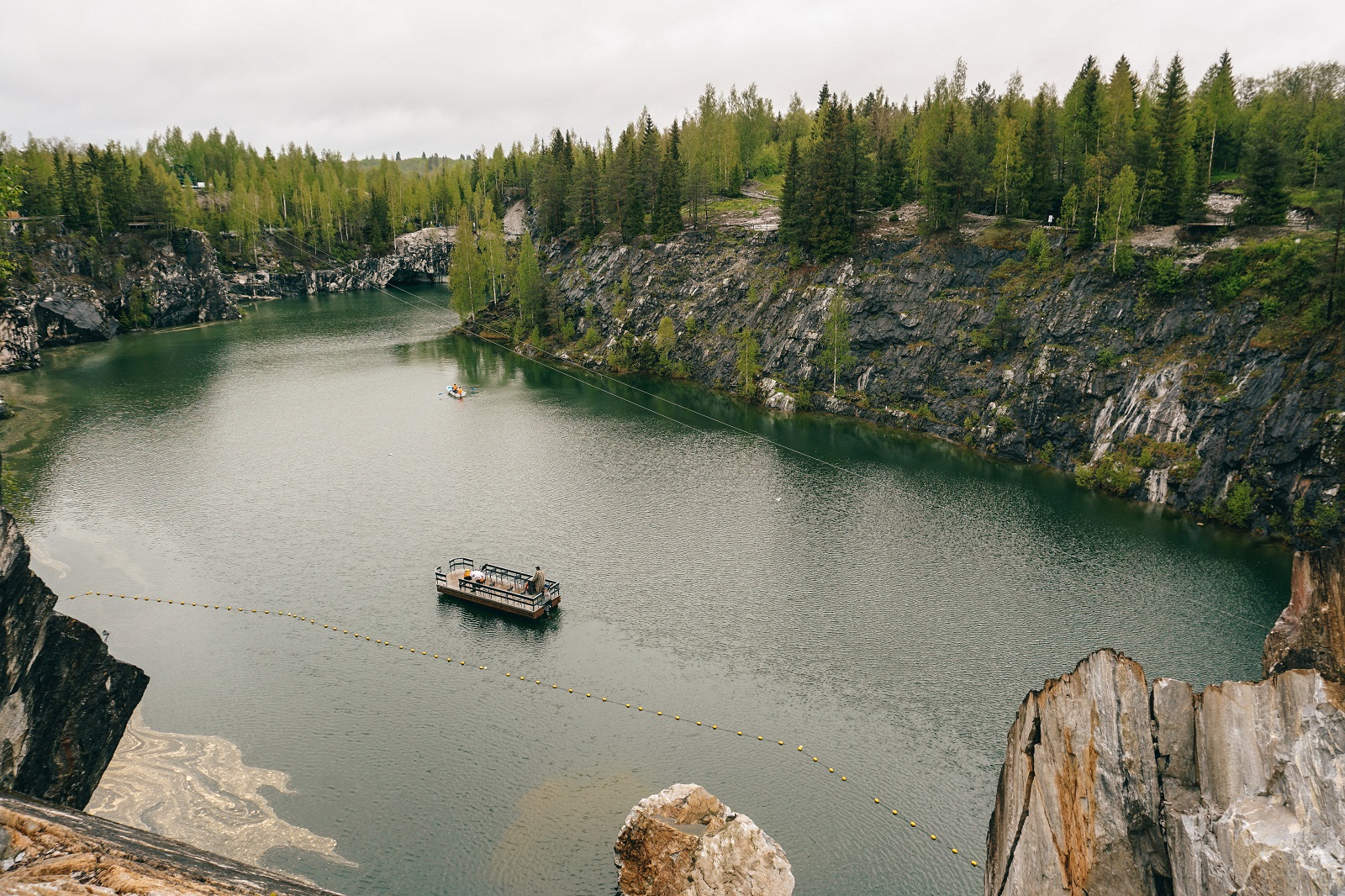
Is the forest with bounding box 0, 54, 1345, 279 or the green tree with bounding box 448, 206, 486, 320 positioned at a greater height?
the forest with bounding box 0, 54, 1345, 279

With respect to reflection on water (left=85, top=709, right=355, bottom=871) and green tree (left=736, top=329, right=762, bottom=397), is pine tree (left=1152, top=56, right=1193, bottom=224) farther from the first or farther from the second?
reflection on water (left=85, top=709, right=355, bottom=871)

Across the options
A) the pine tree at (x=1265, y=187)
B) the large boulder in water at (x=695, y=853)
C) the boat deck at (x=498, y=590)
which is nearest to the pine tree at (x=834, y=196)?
the pine tree at (x=1265, y=187)

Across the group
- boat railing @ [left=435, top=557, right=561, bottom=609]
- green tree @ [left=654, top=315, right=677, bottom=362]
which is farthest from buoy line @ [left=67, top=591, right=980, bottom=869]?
green tree @ [left=654, top=315, right=677, bottom=362]

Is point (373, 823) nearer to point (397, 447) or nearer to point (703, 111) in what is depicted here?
point (397, 447)

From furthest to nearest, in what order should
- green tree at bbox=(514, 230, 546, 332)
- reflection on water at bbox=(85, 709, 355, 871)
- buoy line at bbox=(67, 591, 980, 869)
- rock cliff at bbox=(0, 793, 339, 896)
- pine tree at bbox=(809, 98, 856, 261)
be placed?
green tree at bbox=(514, 230, 546, 332) < pine tree at bbox=(809, 98, 856, 261) < buoy line at bbox=(67, 591, 980, 869) < reflection on water at bbox=(85, 709, 355, 871) < rock cliff at bbox=(0, 793, 339, 896)

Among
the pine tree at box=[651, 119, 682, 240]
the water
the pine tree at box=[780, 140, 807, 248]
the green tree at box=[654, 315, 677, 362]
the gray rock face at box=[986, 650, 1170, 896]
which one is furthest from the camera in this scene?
the pine tree at box=[651, 119, 682, 240]

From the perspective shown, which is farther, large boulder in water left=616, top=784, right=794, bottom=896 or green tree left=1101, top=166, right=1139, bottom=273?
green tree left=1101, top=166, right=1139, bottom=273

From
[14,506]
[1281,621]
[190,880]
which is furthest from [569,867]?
[14,506]
